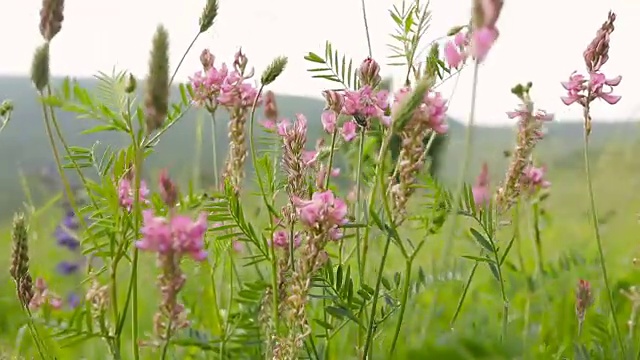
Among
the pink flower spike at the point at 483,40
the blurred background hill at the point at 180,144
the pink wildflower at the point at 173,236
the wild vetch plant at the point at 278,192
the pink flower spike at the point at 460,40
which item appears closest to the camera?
the pink wildflower at the point at 173,236

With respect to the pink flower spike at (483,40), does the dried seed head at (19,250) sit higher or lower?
lower

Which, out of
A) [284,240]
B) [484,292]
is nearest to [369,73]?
[284,240]

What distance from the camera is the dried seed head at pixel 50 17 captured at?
105 centimetres

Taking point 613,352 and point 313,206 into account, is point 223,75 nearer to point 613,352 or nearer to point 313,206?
point 313,206

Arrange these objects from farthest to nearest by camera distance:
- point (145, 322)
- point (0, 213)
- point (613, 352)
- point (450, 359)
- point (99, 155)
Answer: point (0, 213) → point (145, 322) → point (613, 352) → point (99, 155) → point (450, 359)

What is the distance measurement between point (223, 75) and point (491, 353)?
87 centimetres

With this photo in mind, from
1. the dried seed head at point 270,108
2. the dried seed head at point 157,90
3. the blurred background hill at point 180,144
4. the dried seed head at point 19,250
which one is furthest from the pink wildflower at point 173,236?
the blurred background hill at point 180,144

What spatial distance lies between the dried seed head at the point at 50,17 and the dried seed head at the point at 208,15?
186 mm

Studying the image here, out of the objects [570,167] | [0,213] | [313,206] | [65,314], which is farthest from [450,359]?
[570,167]

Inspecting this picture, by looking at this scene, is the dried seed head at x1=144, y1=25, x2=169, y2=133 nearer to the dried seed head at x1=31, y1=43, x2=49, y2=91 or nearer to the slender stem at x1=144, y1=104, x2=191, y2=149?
the slender stem at x1=144, y1=104, x2=191, y2=149

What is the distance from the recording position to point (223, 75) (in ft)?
4.00

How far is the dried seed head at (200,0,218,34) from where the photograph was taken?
1.06 metres

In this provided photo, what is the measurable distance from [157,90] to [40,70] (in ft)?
0.98

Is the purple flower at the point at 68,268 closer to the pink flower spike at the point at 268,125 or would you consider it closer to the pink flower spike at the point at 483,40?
the pink flower spike at the point at 268,125
